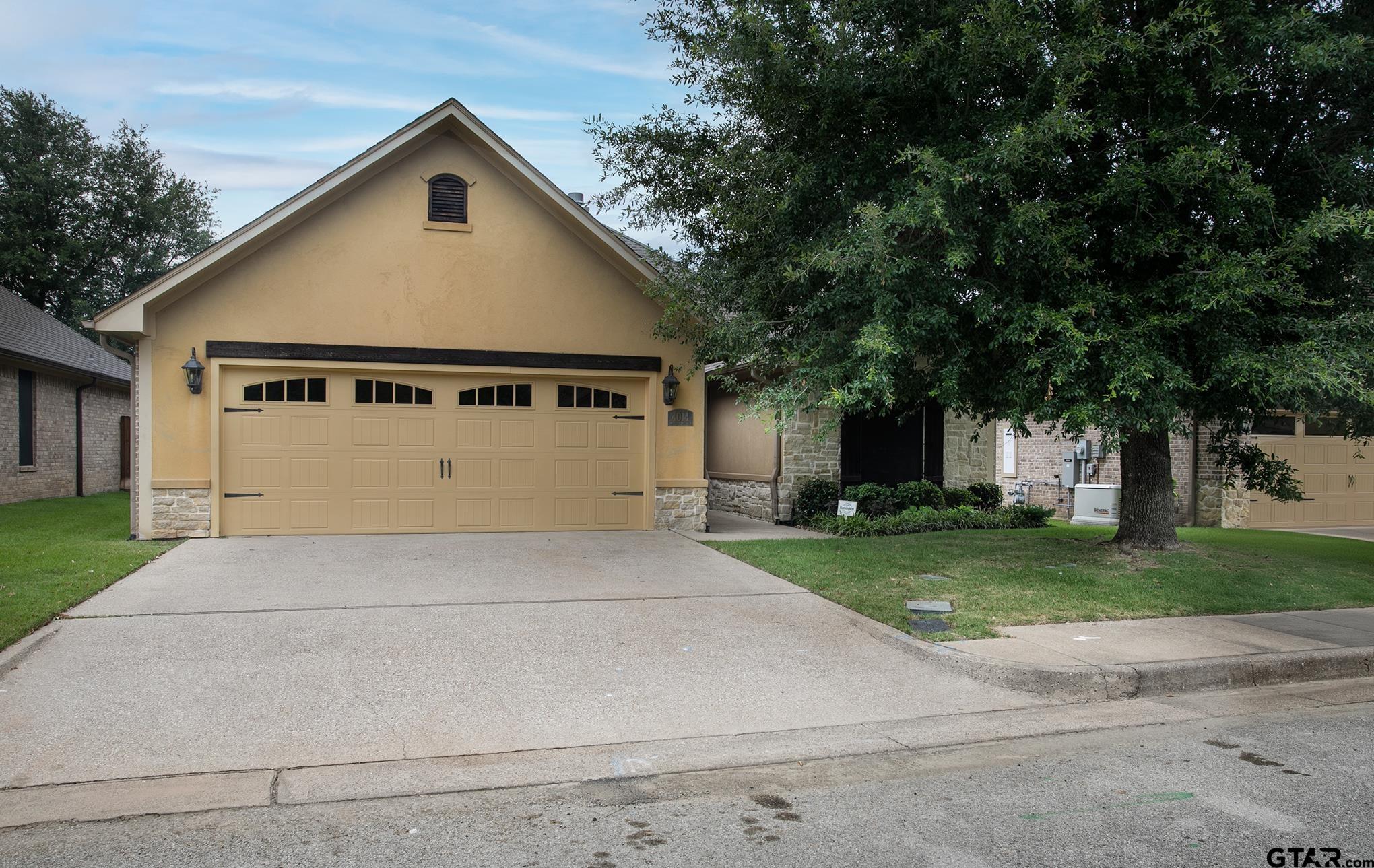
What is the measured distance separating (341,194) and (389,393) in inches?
109

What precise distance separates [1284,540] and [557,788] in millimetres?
13486

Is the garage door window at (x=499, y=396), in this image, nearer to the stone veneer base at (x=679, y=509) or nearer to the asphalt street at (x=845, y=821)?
the stone veneer base at (x=679, y=509)

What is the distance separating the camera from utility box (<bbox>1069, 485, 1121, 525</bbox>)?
56.6 feet

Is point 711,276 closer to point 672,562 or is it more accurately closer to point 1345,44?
point 672,562

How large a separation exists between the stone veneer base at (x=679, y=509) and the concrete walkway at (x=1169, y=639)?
6.68 m

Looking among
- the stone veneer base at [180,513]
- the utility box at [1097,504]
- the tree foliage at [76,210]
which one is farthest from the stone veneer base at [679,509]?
the tree foliage at [76,210]

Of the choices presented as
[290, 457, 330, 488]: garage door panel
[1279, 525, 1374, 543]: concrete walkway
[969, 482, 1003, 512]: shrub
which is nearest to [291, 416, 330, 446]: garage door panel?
[290, 457, 330, 488]: garage door panel

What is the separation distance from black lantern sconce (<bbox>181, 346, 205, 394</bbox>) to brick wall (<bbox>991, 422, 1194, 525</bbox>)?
517 inches

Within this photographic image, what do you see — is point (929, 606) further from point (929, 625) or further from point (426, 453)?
point (426, 453)

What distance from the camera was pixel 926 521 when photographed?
14.5 m

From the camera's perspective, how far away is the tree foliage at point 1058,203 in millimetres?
7707

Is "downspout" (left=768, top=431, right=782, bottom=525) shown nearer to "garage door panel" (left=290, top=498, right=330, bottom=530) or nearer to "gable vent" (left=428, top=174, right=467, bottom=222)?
"gable vent" (left=428, top=174, right=467, bottom=222)

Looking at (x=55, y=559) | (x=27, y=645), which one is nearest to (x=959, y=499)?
(x=55, y=559)

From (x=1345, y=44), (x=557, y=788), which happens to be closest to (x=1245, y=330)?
(x=1345, y=44)
